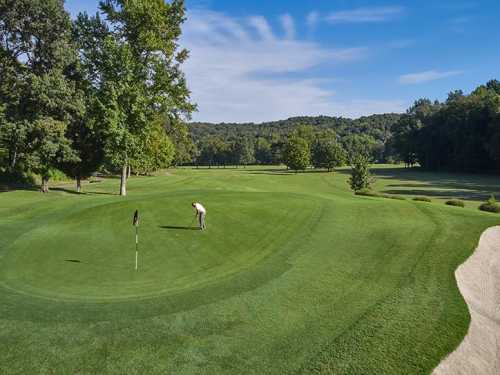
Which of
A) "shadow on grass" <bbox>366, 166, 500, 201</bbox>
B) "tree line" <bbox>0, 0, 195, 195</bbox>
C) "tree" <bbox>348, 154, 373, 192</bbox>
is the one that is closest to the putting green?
"tree line" <bbox>0, 0, 195, 195</bbox>

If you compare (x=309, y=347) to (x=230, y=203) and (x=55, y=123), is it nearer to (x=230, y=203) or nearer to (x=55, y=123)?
(x=230, y=203)

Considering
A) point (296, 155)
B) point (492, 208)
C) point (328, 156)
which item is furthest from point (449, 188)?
point (328, 156)

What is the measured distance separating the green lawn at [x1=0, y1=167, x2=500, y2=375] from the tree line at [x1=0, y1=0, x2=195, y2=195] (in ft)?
58.2

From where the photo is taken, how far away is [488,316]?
1138 centimetres

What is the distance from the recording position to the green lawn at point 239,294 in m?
8.77

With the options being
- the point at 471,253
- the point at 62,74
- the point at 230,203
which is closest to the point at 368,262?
the point at 471,253

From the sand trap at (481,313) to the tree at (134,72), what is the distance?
31960 millimetres

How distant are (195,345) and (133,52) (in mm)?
38015

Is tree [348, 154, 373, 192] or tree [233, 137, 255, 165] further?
tree [233, 137, 255, 165]

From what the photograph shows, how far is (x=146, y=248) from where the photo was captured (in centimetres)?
1827

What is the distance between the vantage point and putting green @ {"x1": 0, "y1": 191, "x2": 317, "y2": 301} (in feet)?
45.2

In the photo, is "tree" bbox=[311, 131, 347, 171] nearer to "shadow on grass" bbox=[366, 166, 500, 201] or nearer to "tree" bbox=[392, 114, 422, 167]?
"tree" bbox=[392, 114, 422, 167]

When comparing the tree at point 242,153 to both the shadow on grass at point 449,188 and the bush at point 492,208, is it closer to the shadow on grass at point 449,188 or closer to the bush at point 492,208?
the shadow on grass at point 449,188

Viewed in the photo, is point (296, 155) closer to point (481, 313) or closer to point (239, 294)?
point (239, 294)
